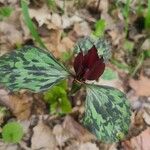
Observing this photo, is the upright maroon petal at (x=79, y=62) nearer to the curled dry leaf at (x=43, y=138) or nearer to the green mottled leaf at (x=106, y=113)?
the green mottled leaf at (x=106, y=113)

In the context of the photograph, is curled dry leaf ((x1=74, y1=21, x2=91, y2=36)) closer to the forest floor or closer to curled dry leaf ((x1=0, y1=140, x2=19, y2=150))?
the forest floor

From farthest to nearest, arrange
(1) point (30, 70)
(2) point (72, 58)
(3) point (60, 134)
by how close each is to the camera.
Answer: (2) point (72, 58)
(3) point (60, 134)
(1) point (30, 70)

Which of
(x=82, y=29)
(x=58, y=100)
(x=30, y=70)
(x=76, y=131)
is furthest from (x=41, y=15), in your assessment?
(x=30, y=70)

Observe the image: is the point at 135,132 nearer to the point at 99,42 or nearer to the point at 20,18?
the point at 99,42

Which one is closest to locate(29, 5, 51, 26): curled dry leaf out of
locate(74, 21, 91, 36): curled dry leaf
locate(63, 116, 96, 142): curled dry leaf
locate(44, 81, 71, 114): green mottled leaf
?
locate(74, 21, 91, 36): curled dry leaf

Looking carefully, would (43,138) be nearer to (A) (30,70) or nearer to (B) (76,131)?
(B) (76,131)

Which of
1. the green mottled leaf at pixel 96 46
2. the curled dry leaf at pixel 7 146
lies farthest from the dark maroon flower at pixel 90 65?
the curled dry leaf at pixel 7 146

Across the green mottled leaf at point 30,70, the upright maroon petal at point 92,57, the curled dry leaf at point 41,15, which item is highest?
the curled dry leaf at point 41,15
